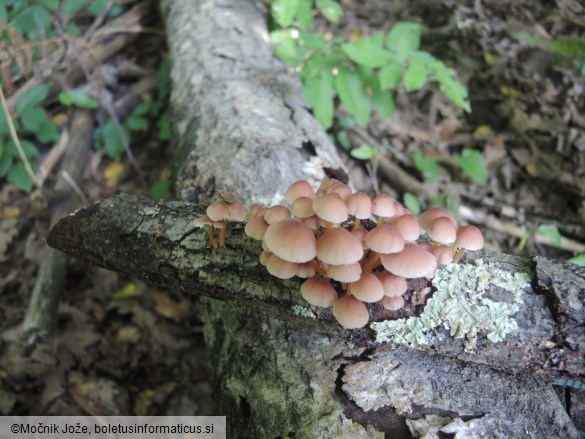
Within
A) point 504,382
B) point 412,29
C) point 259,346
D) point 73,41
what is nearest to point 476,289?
point 504,382

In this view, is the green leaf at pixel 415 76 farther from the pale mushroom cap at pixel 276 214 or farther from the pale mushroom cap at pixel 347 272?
the pale mushroom cap at pixel 347 272

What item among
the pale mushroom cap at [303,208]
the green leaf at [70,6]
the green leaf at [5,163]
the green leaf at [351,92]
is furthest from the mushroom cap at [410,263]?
the green leaf at [70,6]

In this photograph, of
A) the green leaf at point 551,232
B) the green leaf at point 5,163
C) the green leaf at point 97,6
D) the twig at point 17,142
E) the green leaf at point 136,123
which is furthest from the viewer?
the green leaf at point 97,6

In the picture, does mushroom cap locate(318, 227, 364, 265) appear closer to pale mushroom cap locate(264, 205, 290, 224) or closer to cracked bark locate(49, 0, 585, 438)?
pale mushroom cap locate(264, 205, 290, 224)

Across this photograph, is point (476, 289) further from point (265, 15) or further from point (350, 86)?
point (265, 15)

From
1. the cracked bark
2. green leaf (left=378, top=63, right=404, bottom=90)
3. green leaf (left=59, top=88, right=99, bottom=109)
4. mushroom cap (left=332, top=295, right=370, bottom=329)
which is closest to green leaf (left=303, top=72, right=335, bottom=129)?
green leaf (left=378, top=63, right=404, bottom=90)
